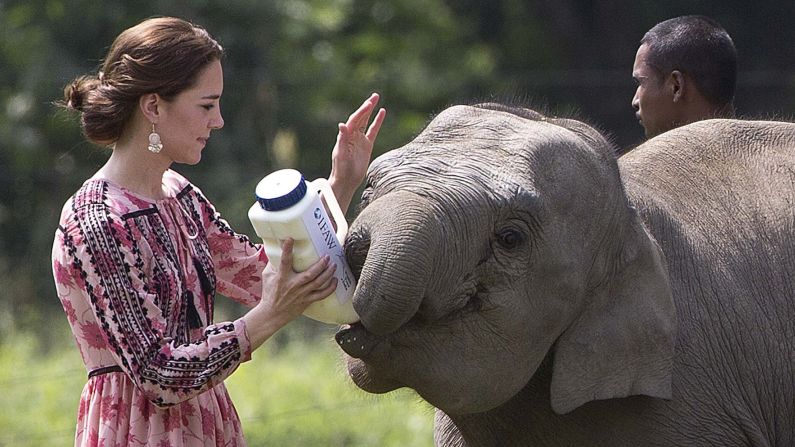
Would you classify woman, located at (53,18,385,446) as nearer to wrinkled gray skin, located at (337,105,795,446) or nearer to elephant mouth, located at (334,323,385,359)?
elephant mouth, located at (334,323,385,359)

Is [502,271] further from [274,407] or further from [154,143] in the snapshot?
[274,407]

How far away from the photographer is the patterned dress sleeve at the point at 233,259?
4305 millimetres

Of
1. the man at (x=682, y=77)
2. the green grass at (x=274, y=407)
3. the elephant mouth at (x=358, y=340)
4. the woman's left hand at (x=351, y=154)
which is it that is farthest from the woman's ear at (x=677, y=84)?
the green grass at (x=274, y=407)

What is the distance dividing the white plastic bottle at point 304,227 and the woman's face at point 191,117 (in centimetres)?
43

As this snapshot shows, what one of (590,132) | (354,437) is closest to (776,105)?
(354,437)

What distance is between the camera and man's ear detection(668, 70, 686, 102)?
4.94 metres

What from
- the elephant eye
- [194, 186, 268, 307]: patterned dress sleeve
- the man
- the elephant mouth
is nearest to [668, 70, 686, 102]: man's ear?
the man

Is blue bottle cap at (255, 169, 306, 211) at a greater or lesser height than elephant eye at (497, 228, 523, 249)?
greater

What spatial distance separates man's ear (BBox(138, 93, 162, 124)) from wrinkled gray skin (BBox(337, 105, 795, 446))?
2.07 ft

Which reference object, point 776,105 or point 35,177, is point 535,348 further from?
point 776,105

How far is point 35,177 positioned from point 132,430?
8.91 meters

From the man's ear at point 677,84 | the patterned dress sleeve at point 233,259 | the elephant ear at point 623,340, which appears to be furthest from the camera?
the man's ear at point 677,84

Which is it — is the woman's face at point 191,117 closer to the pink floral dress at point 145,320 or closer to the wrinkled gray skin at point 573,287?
the pink floral dress at point 145,320

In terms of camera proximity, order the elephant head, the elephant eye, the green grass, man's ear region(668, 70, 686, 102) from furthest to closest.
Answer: the green grass → man's ear region(668, 70, 686, 102) → the elephant eye → the elephant head
